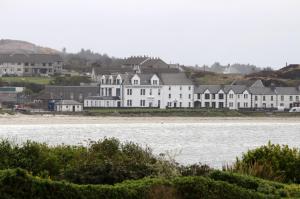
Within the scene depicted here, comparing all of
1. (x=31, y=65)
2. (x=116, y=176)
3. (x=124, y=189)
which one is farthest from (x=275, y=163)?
(x=31, y=65)

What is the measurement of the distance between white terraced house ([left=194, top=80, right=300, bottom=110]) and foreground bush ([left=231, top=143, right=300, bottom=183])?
8837cm

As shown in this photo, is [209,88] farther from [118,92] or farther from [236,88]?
[118,92]

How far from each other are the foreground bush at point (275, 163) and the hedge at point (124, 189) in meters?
4.83

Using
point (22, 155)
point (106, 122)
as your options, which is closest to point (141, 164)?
point (22, 155)

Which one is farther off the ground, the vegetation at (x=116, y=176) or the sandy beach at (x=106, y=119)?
the vegetation at (x=116, y=176)

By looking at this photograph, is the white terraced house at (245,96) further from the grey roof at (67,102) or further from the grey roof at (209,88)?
the grey roof at (67,102)

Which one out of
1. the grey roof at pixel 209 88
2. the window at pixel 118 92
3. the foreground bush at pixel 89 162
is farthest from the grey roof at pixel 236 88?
the foreground bush at pixel 89 162

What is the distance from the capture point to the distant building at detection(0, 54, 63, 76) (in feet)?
476

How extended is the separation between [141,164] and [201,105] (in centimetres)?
9330

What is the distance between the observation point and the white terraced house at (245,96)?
11288cm

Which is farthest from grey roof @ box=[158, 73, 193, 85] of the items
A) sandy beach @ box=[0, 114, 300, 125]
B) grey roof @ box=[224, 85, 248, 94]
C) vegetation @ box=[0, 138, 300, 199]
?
vegetation @ box=[0, 138, 300, 199]

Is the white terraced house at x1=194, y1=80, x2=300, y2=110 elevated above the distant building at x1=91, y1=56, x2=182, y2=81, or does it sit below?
below

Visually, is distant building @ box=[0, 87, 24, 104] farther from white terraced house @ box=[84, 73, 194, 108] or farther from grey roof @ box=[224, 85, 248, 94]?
grey roof @ box=[224, 85, 248, 94]

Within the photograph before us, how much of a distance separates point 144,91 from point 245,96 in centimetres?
1451
